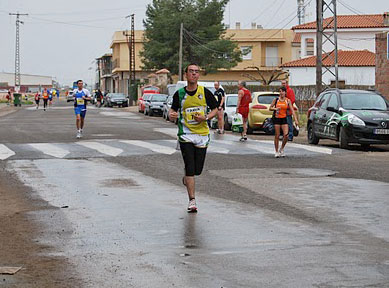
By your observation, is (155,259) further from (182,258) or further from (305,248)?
(305,248)

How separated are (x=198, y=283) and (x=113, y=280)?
2.23 ft

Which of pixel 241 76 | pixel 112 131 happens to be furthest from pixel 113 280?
pixel 241 76

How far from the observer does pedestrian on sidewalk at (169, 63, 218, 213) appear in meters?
10.4

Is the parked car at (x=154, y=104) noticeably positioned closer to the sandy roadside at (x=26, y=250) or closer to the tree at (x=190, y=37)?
the tree at (x=190, y=37)

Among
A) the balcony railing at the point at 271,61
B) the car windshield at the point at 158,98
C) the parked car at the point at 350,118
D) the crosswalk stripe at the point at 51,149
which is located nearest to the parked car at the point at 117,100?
the balcony railing at the point at 271,61

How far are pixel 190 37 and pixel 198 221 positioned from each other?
66371mm

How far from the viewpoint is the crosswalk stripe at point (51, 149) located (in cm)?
1812

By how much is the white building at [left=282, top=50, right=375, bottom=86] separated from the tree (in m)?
12.5

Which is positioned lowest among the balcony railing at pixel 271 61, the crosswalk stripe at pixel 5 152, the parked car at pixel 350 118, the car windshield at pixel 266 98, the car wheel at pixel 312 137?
the crosswalk stripe at pixel 5 152

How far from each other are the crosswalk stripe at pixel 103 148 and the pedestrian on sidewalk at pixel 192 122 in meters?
7.64

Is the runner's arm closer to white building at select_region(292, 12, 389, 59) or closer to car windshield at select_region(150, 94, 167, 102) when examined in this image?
car windshield at select_region(150, 94, 167, 102)

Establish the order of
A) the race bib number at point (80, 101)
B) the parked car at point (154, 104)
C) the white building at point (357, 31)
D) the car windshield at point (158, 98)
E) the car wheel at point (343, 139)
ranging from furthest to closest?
the white building at point (357, 31) → the car windshield at point (158, 98) → the parked car at point (154, 104) → the race bib number at point (80, 101) → the car wheel at point (343, 139)

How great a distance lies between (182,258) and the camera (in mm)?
7250

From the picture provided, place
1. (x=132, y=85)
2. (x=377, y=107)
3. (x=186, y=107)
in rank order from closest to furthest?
(x=186, y=107), (x=377, y=107), (x=132, y=85)
